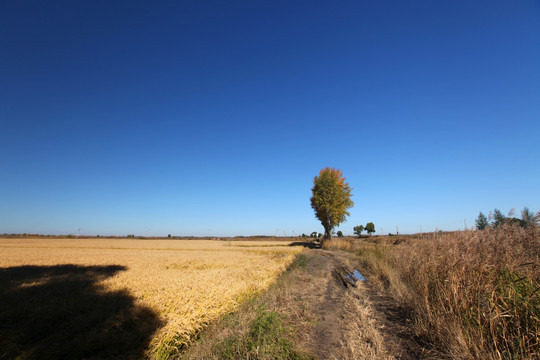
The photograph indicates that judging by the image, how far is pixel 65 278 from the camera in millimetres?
8242

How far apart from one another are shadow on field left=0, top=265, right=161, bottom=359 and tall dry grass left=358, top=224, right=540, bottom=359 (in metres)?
4.98

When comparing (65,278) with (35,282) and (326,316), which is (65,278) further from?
(326,316)

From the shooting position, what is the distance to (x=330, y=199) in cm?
3578

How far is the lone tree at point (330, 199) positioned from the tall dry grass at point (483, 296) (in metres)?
29.9

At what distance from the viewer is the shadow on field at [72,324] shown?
10.8 feet

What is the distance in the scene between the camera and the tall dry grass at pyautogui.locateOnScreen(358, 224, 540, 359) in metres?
3.06

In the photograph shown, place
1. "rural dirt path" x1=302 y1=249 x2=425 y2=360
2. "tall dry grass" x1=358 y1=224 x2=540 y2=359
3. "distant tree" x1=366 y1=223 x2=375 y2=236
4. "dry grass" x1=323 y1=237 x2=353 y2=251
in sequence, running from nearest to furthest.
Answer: "tall dry grass" x1=358 y1=224 x2=540 y2=359 < "rural dirt path" x1=302 y1=249 x2=425 y2=360 < "dry grass" x1=323 y1=237 x2=353 y2=251 < "distant tree" x1=366 y1=223 x2=375 y2=236

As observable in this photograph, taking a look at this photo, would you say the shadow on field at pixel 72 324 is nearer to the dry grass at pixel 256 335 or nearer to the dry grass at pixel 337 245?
the dry grass at pixel 256 335

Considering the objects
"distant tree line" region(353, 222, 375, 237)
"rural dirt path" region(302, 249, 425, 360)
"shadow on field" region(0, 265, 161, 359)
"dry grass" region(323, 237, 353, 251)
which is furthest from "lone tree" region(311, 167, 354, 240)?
"distant tree line" region(353, 222, 375, 237)

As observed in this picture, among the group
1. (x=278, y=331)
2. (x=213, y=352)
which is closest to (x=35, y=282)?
(x=213, y=352)

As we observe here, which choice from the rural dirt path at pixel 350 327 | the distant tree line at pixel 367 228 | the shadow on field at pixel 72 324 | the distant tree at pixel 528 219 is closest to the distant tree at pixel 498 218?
the distant tree at pixel 528 219

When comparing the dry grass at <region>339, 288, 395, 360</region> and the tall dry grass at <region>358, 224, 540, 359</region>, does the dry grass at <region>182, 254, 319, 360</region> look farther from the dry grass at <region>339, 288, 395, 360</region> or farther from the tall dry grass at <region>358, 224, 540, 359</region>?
the tall dry grass at <region>358, 224, 540, 359</region>

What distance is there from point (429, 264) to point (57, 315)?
8.35m

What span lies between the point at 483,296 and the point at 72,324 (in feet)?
23.9
